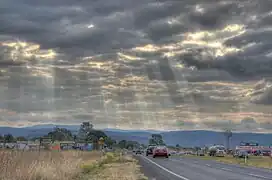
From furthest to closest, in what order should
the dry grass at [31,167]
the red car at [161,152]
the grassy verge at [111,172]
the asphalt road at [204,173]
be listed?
the red car at [161,152]
the asphalt road at [204,173]
the grassy verge at [111,172]
the dry grass at [31,167]

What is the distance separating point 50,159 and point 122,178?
13.1 ft

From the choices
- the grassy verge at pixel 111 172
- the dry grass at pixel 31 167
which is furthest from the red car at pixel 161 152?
the dry grass at pixel 31 167

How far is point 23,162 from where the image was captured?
65.2ft

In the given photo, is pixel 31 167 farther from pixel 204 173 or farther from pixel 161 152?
pixel 161 152

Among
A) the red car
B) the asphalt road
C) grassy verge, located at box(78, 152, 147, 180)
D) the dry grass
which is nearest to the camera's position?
the dry grass

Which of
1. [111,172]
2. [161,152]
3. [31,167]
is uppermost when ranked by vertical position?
[31,167]

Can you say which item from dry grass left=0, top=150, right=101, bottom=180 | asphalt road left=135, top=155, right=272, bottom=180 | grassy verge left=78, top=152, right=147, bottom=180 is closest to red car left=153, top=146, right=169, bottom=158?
grassy verge left=78, top=152, right=147, bottom=180

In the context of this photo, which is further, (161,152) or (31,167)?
(161,152)

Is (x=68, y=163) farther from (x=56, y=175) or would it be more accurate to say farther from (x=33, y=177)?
(x=33, y=177)

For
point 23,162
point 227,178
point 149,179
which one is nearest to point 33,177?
point 23,162

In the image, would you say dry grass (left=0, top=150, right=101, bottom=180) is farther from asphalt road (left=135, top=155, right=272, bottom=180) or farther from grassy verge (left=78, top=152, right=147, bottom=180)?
asphalt road (left=135, top=155, right=272, bottom=180)

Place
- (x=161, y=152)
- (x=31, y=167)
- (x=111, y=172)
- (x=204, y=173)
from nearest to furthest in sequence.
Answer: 1. (x=31, y=167)
2. (x=111, y=172)
3. (x=204, y=173)
4. (x=161, y=152)

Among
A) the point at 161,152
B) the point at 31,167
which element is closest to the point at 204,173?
the point at 31,167

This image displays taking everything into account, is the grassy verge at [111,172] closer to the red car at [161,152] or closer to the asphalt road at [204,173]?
the asphalt road at [204,173]
